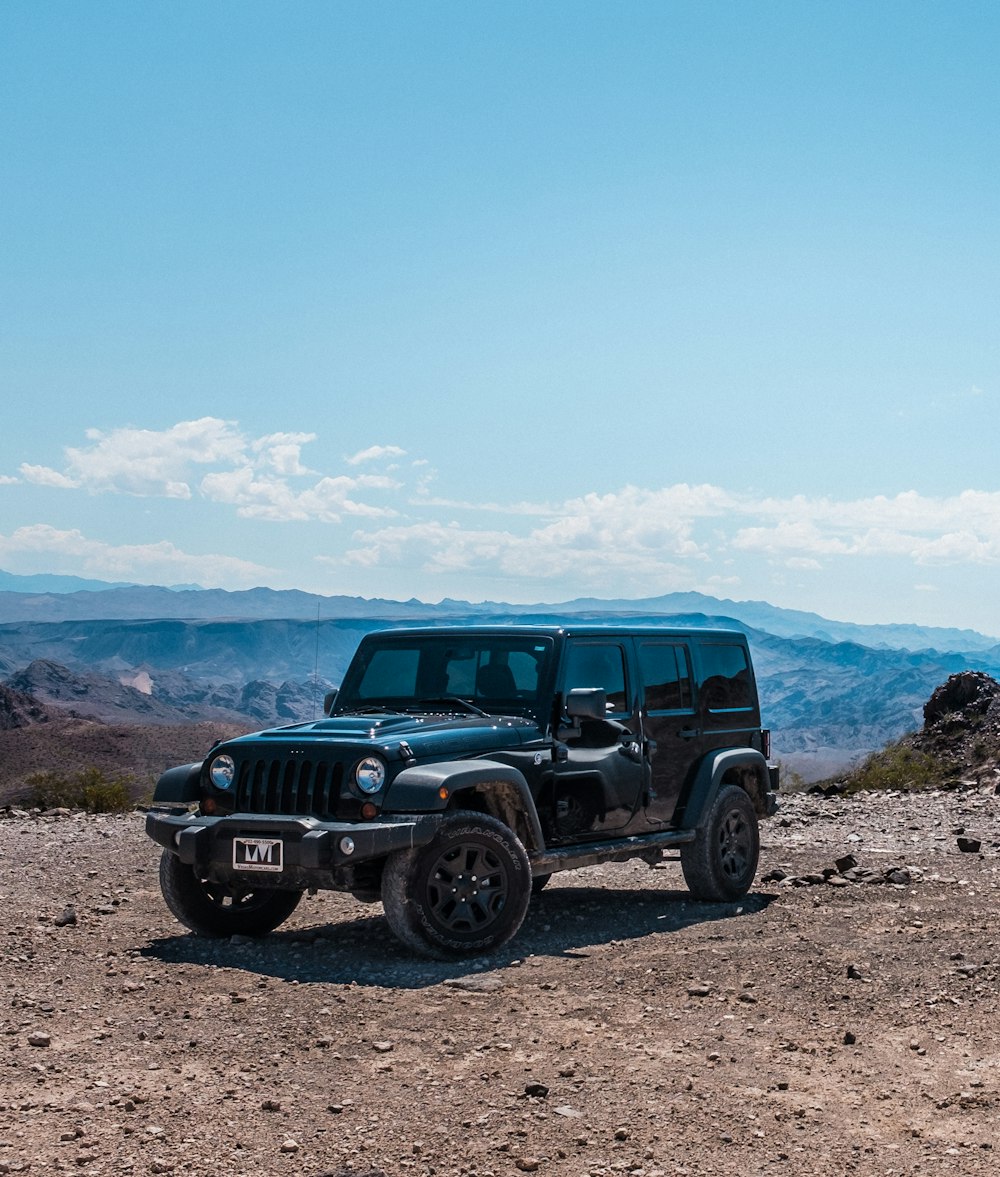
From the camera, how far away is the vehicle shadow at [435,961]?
773 cm

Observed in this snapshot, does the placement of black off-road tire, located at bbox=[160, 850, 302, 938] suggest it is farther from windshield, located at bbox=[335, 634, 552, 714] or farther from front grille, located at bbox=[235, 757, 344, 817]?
windshield, located at bbox=[335, 634, 552, 714]

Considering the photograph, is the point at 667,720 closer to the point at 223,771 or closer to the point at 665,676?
the point at 665,676

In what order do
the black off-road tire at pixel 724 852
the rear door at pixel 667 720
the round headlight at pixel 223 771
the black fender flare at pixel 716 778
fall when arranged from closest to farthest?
the round headlight at pixel 223 771 → the rear door at pixel 667 720 → the black fender flare at pixel 716 778 → the black off-road tire at pixel 724 852

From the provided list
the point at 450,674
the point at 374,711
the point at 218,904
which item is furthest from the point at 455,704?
the point at 218,904

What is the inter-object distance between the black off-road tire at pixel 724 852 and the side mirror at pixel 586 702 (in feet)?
6.73

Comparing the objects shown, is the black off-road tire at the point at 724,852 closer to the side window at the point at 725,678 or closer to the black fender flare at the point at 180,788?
the side window at the point at 725,678

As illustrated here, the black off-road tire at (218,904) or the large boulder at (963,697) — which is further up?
the large boulder at (963,697)

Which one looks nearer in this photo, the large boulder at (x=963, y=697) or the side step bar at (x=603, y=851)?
the side step bar at (x=603, y=851)

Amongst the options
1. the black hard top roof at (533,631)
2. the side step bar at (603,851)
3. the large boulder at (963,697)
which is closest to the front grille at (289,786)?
the side step bar at (603,851)

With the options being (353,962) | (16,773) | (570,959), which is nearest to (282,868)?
(353,962)

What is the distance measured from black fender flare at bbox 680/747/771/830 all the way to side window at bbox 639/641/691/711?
0.49 metres

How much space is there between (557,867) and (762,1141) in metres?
4.04

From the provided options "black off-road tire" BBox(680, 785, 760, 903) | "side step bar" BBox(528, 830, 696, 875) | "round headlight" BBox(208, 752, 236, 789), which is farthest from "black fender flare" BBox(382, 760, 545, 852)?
"black off-road tire" BBox(680, 785, 760, 903)

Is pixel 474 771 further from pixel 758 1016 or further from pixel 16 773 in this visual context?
pixel 16 773
